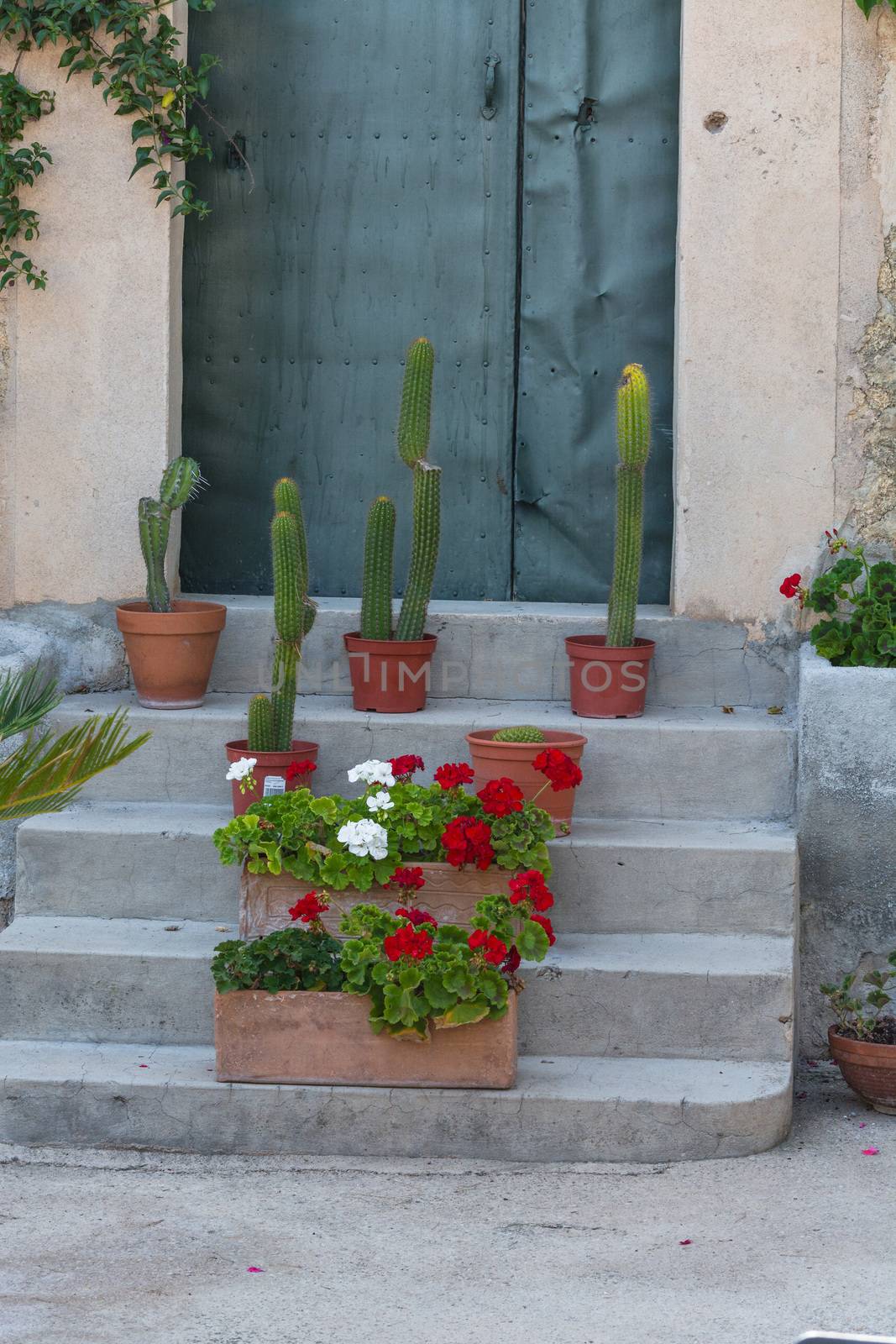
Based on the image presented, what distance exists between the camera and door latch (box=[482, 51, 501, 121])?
17.7 ft

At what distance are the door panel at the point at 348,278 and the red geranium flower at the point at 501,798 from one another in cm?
172

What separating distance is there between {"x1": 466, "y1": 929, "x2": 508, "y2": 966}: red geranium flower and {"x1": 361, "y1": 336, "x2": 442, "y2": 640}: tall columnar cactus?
4.49 feet

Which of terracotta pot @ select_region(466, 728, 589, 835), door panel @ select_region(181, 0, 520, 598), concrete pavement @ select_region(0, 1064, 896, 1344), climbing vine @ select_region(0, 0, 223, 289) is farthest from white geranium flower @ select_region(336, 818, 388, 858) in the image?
climbing vine @ select_region(0, 0, 223, 289)

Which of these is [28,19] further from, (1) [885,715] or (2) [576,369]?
(1) [885,715]

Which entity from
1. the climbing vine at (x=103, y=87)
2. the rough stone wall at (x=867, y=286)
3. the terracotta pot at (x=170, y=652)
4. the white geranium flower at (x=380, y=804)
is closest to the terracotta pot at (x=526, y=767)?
the white geranium flower at (x=380, y=804)

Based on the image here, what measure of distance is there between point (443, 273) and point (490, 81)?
0.65 m

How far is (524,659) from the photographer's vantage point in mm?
5094

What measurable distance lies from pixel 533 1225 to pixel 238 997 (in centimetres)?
86

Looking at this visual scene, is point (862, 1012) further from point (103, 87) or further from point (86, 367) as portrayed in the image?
point (103, 87)

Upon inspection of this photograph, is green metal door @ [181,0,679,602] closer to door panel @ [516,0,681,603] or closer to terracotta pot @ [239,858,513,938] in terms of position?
door panel @ [516,0,681,603]

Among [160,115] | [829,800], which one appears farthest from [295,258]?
[829,800]

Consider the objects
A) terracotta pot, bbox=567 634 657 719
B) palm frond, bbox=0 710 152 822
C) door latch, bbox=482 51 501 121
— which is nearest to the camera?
palm frond, bbox=0 710 152 822

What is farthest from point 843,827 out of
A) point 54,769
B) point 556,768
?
point 54,769

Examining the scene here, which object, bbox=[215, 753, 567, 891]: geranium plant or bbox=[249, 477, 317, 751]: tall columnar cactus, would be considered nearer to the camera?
bbox=[215, 753, 567, 891]: geranium plant
